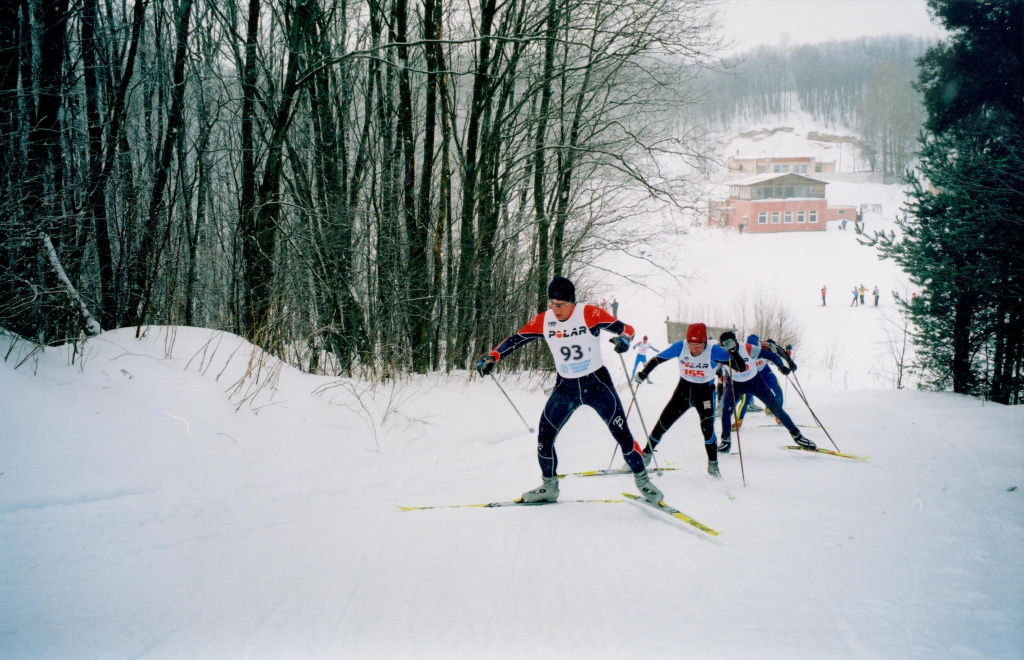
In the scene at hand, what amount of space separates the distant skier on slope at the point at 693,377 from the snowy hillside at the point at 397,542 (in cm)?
64

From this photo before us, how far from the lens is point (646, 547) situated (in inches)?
158

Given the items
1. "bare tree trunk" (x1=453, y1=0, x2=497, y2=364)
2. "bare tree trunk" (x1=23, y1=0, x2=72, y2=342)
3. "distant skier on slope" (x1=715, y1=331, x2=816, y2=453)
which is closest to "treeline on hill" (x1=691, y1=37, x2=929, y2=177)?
"bare tree trunk" (x1=453, y1=0, x2=497, y2=364)

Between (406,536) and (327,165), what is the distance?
345 inches

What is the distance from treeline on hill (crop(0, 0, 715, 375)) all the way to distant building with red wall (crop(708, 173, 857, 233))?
52234mm

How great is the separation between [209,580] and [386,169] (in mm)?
8868

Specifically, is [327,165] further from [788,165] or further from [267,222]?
[788,165]

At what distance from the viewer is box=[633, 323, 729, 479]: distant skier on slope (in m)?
6.41

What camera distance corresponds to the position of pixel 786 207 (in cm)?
6031

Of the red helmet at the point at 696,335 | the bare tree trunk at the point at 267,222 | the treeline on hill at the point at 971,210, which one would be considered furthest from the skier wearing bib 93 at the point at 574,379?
the treeline on hill at the point at 971,210

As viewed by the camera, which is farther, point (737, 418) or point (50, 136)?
point (737, 418)

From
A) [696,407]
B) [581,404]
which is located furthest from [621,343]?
[696,407]

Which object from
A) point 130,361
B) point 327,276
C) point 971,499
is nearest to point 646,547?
point 971,499

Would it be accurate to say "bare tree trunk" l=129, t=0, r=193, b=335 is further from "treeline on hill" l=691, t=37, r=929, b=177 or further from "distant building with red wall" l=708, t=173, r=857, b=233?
"distant building with red wall" l=708, t=173, r=857, b=233

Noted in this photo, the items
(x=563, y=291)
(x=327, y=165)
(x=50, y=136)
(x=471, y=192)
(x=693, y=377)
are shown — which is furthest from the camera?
(x=471, y=192)
